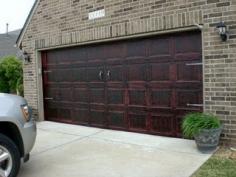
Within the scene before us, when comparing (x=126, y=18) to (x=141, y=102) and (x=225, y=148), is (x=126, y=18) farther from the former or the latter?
(x=225, y=148)

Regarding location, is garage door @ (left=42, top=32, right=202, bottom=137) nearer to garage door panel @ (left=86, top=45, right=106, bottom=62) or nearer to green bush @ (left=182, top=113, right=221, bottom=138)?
garage door panel @ (left=86, top=45, right=106, bottom=62)

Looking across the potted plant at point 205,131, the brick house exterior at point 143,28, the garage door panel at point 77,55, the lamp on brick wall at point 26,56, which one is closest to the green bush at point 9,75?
the lamp on brick wall at point 26,56

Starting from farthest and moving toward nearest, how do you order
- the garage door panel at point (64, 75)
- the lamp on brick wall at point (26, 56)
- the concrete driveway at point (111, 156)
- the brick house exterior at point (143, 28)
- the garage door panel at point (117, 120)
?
the lamp on brick wall at point (26, 56), the garage door panel at point (64, 75), the garage door panel at point (117, 120), the brick house exterior at point (143, 28), the concrete driveway at point (111, 156)

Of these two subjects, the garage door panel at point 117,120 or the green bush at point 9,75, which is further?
the green bush at point 9,75

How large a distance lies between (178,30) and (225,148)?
2285 mm

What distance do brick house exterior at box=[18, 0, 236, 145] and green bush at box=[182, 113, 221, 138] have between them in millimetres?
329

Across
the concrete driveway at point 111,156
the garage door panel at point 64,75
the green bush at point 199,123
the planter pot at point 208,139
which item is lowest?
the concrete driveway at point 111,156

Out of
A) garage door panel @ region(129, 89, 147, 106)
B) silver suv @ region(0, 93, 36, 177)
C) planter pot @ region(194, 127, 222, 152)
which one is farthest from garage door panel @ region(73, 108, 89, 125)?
silver suv @ region(0, 93, 36, 177)

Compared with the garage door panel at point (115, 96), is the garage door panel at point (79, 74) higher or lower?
higher

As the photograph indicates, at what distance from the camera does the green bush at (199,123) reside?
572 cm

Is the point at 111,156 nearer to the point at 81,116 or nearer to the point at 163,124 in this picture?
the point at 163,124

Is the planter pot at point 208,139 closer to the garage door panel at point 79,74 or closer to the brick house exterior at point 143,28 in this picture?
the brick house exterior at point 143,28

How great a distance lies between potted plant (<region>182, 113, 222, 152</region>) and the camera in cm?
569

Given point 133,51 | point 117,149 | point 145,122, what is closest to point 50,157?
point 117,149
